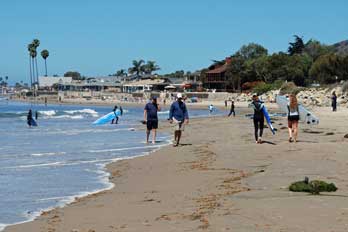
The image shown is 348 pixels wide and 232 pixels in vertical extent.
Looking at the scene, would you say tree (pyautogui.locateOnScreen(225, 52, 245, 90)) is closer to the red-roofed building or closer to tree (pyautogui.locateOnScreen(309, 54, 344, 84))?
the red-roofed building

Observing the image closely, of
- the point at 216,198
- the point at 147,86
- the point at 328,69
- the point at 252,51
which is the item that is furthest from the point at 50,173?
the point at 147,86

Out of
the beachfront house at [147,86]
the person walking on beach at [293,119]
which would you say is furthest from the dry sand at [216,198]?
the beachfront house at [147,86]

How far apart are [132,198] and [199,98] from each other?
97.5 m

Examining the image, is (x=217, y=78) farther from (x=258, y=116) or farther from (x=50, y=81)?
(x=258, y=116)

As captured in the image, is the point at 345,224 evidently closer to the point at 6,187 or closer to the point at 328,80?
the point at 6,187

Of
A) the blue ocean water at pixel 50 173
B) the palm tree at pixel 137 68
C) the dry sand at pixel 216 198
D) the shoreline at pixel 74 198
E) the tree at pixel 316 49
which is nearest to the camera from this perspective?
the dry sand at pixel 216 198

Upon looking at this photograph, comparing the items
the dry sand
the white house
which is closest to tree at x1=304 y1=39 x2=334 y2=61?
the dry sand

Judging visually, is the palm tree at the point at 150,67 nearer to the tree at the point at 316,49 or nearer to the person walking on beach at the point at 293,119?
the tree at the point at 316,49

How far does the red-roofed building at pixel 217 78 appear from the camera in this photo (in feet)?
361

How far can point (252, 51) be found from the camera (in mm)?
110375

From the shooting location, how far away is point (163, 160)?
13438mm

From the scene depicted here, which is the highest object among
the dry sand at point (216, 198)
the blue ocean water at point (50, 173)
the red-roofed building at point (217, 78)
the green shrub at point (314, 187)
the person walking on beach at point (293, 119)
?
the red-roofed building at point (217, 78)

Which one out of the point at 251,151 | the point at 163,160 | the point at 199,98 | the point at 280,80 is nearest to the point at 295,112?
the point at 251,151

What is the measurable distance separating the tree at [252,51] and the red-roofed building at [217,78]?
2.90m
